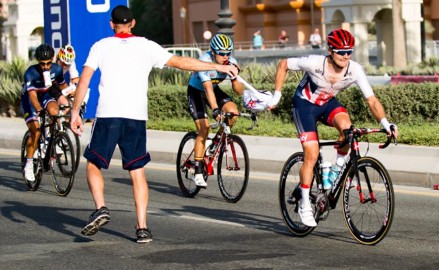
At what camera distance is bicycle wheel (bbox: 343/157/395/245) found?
1005 centimetres

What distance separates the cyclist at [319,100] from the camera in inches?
418

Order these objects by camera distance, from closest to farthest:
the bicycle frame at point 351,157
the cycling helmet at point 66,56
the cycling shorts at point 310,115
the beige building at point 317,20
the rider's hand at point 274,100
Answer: the bicycle frame at point 351,157 < the cycling shorts at point 310,115 < the rider's hand at point 274,100 < the cycling helmet at point 66,56 < the beige building at point 317,20

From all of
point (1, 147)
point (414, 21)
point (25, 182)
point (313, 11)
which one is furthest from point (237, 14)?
point (25, 182)

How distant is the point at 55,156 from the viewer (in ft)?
49.8

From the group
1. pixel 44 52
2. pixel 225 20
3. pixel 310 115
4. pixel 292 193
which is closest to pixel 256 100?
pixel 310 115

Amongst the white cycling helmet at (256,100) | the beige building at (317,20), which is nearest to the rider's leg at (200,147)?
the white cycling helmet at (256,100)

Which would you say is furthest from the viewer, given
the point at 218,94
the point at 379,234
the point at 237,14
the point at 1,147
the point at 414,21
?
the point at 237,14

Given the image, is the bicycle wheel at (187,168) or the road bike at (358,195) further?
the bicycle wheel at (187,168)

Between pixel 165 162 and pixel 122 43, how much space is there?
27.4ft

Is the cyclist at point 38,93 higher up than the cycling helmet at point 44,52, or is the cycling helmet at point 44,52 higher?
the cycling helmet at point 44,52

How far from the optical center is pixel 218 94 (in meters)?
14.2

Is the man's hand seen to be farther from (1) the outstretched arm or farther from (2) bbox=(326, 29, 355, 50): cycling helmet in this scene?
(2) bbox=(326, 29, 355, 50): cycling helmet

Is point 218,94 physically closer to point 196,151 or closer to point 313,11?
point 196,151

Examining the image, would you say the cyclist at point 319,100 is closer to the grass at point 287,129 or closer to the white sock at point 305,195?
the white sock at point 305,195
